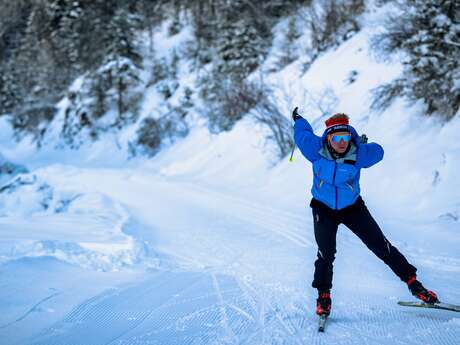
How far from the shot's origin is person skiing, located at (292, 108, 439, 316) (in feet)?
10.1

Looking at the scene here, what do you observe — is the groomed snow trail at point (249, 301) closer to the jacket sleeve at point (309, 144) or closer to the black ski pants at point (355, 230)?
the black ski pants at point (355, 230)

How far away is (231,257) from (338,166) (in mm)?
2639

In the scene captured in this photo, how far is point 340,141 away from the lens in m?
3.03

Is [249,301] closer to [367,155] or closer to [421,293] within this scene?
[421,293]

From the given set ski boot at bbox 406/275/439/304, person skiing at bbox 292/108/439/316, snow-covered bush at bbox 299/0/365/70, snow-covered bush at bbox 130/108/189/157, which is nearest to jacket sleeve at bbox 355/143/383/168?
person skiing at bbox 292/108/439/316

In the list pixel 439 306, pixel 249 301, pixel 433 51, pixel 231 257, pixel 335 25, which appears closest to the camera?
pixel 439 306

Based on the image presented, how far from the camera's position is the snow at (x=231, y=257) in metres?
3.04

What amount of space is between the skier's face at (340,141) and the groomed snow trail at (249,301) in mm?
1416

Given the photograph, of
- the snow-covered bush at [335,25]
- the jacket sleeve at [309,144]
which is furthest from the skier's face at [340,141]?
the snow-covered bush at [335,25]

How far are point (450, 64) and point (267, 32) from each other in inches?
797

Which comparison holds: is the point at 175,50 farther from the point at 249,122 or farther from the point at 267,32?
the point at 249,122

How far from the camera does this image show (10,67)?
37.2 metres

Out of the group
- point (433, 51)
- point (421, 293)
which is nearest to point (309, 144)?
point (421, 293)

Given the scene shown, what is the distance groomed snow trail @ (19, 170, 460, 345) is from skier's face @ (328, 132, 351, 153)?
1.42 meters
